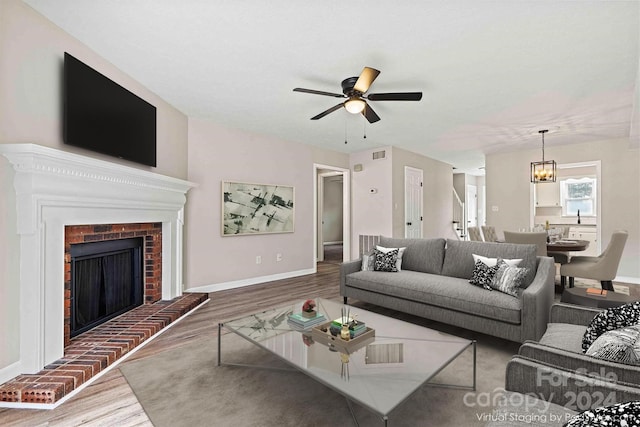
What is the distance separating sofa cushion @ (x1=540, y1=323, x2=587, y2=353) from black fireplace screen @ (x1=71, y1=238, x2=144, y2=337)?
3552mm

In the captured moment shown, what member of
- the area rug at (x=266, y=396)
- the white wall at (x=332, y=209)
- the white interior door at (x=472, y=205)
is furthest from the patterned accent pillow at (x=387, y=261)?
the white interior door at (x=472, y=205)

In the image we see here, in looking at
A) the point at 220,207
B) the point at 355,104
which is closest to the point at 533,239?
the point at 355,104

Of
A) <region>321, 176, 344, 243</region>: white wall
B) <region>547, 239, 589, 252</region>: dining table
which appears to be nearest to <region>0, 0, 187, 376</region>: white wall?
<region>547, 239, 589, 252</region>: dining table

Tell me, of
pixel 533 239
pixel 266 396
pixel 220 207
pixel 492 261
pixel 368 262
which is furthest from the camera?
pixel 220 207

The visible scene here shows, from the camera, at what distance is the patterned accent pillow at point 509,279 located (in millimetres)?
2744

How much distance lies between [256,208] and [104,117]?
2660 millimetres

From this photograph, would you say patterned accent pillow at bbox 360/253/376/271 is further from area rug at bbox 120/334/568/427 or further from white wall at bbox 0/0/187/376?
white wall at bbox 0/0/187/376

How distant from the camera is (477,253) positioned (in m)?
3.38

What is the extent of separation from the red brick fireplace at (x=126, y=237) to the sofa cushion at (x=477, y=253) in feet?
11.2

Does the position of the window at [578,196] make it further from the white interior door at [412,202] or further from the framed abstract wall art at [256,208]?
the framed abstract wall art at [256,208]

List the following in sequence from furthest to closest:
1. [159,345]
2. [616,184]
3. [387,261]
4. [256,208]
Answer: [616,184], [256,208], [387,261], [159,345]

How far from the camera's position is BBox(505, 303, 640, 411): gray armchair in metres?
A: 1.15

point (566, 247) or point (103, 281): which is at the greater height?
point (566, 247)

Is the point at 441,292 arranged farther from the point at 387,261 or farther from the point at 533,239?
the point at 533,239
